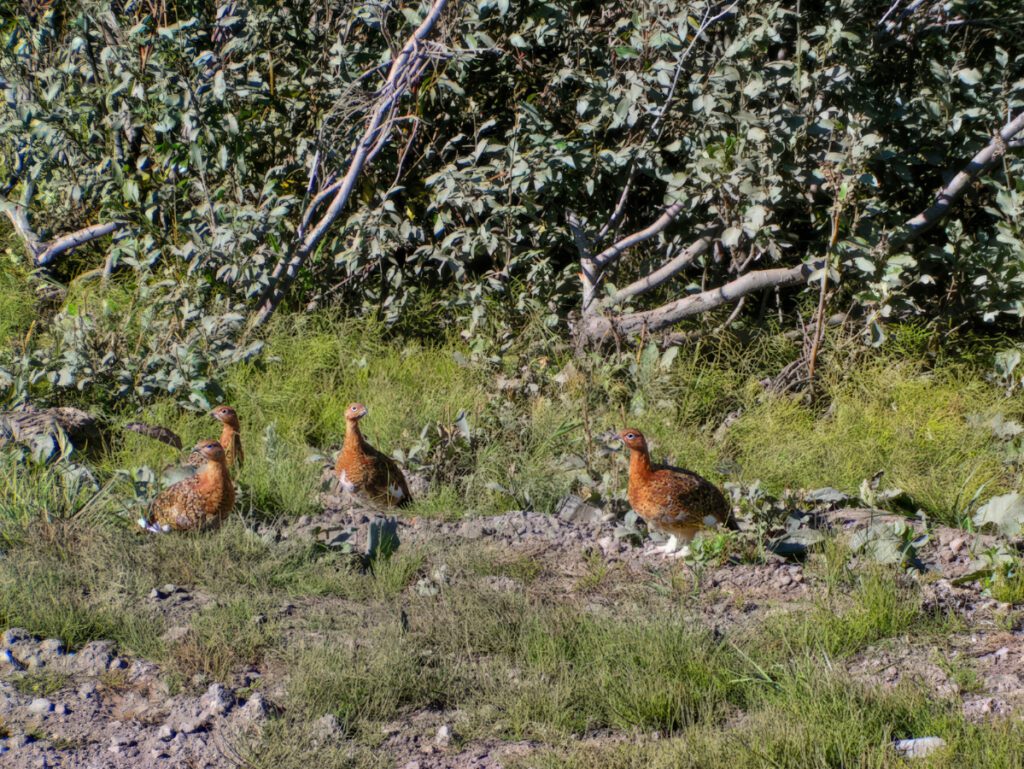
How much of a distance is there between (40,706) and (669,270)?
4.75m

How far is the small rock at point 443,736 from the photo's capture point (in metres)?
3.62

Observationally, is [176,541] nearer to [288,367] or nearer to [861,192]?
[288,367]

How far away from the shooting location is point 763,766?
10.8 ft

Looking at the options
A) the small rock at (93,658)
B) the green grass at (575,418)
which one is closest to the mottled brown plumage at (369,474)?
the green grass at (575,418)

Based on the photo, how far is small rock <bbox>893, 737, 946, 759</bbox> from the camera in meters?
3.35

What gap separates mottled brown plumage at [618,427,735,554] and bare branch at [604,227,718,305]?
2544 mm

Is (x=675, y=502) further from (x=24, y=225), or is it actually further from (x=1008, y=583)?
(x=24, y=225)

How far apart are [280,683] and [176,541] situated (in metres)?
1.19

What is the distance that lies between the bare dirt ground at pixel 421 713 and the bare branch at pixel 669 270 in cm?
265

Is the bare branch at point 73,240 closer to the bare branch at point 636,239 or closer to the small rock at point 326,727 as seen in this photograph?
the bare branch at point 636,239

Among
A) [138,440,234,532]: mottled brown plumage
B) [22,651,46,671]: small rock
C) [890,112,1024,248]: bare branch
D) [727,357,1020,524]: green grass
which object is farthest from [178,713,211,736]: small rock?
[890,112,1024,248]: bare branch

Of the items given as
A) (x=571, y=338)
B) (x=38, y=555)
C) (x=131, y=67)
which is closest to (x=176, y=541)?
(x=38, y=555)

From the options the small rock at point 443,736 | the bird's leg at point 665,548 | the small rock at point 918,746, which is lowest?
the bird's leg at point 665,548

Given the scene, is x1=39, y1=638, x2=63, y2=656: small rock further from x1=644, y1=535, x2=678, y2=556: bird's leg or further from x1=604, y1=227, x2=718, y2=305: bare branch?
x1=604, y1=227, x2=718, y2=305: bare branch
